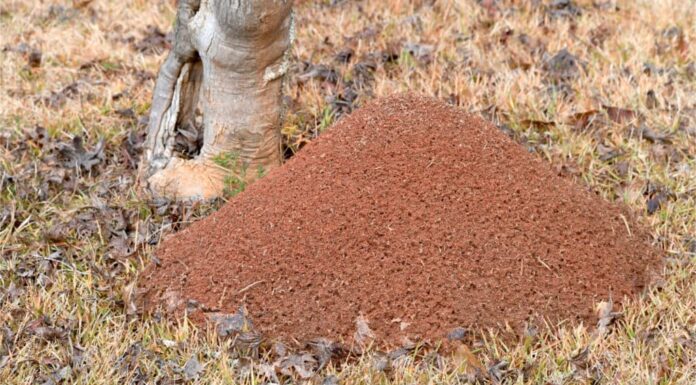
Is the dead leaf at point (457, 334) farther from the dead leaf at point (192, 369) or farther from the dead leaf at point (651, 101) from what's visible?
the dead leaf at point (651, 101)

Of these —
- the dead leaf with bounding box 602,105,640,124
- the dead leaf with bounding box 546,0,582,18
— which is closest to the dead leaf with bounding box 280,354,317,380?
the dead leaf with bounding box 602,105,640,124

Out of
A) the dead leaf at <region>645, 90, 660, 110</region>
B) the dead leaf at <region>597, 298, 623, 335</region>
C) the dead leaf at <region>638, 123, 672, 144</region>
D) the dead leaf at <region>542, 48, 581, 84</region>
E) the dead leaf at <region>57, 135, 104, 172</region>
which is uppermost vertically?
the dead leaf at <region>57, 135, 104, 172</region>

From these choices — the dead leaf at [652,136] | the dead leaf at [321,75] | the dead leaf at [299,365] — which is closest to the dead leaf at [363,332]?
the dead leaf at [299,365]

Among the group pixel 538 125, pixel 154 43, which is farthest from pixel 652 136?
pixel 154 43

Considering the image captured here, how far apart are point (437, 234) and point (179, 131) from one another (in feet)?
5.83

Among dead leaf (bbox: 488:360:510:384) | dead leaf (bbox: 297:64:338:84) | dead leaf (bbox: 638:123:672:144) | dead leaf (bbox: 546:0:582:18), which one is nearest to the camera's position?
dead leaf (bbox: 488:360:510:384)

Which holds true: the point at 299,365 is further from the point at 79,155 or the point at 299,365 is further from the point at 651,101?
the point at 651,101

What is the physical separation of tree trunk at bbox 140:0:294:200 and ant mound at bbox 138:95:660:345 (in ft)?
1.64

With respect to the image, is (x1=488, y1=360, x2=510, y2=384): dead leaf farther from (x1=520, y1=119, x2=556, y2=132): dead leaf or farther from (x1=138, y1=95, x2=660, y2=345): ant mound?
(x1=520, y1=119, x2=556, y2=132): dead leaf

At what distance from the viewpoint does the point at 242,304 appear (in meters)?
3.54

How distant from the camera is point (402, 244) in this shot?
3598mm

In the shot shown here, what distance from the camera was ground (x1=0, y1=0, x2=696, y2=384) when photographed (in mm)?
3354

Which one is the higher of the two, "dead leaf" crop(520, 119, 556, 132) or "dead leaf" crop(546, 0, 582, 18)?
"dead leaf" crop(546, 0, 582, 18)

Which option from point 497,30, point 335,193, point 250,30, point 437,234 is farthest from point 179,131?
point 497,30
